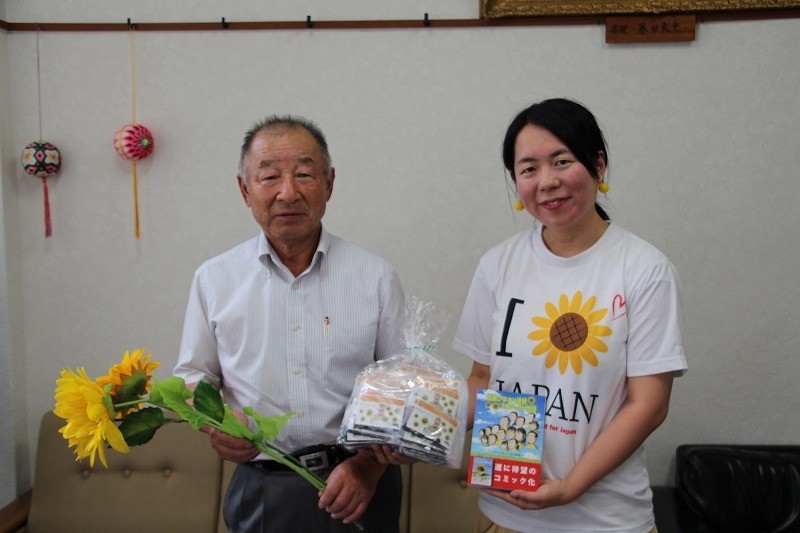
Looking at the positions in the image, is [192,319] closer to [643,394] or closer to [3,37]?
[643,394]

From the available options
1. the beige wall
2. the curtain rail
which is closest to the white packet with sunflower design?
the beige wall

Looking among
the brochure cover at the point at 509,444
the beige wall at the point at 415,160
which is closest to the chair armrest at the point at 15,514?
the beige wall at the point at 415,160

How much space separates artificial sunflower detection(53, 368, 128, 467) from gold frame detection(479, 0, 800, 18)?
1.82 m

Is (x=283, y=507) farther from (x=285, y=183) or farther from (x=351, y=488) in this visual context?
(x=285, y=183)

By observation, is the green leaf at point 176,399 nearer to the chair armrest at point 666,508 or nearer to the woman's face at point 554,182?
the woman's face at point 554,182

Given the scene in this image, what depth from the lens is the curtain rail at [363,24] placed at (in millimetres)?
2324

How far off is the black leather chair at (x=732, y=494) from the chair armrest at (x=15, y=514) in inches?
85.3

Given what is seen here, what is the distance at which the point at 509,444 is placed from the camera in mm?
1282

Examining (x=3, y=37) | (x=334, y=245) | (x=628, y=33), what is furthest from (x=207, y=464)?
(x=628, y=33)

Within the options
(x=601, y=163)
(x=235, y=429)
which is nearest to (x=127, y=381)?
(x=235, y=429)

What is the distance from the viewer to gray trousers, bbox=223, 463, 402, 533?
1512mm

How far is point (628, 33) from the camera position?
2.33 metres

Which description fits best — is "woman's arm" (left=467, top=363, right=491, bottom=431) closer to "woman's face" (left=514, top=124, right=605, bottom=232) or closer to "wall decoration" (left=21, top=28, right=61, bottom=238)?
"woman's face" (left=514, top=124, right=605, bottom=232)

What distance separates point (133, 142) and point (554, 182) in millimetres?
1658
